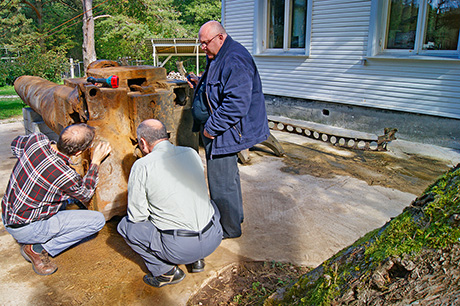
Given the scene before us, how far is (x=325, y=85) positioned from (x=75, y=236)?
277 inches

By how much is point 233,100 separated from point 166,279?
55.6 inches

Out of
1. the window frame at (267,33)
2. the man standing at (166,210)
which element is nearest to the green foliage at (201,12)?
the window frame at (267,33)

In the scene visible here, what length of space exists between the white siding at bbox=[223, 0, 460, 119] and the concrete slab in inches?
47.1

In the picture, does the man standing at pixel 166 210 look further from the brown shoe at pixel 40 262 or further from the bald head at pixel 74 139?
the brown shoe at pixel 40 262

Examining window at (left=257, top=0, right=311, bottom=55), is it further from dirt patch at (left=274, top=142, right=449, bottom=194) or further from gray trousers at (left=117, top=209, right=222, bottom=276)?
gray trousers at (left=117, top=209, right=222, bottom=276)

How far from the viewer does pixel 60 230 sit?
9.29 ft

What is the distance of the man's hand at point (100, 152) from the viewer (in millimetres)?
2955

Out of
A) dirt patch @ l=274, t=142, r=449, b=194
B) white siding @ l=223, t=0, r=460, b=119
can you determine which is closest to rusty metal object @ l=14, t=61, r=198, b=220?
dirt patch @ l=274, t=142, r=449, b=194

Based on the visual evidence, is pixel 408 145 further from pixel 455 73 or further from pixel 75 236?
pixel 75 236

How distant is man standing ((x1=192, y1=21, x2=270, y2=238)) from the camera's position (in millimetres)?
2947

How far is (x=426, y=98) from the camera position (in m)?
7.01

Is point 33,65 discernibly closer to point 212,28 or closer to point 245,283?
point 212,28

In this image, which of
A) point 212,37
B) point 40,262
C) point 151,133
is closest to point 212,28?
point 212,37

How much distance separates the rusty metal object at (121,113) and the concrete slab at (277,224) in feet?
1.45
